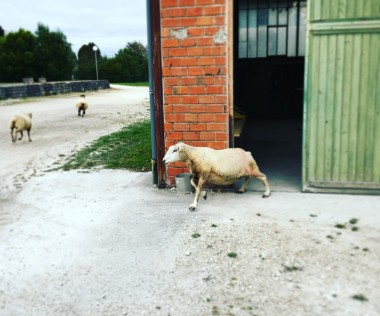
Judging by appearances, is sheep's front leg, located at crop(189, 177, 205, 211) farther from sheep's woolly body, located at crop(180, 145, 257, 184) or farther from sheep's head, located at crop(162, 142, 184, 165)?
sheep's head, located at crop(162, 142, 184, 165)

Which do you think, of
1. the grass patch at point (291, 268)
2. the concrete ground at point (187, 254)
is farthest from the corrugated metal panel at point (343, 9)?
the grass patch at point (291, 268)

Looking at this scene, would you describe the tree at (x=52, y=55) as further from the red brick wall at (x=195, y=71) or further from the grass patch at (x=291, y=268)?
the grass patch at (x=291, y=268)

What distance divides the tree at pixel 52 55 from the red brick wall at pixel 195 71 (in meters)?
50.7

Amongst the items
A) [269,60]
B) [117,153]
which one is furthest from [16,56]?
[117,153]

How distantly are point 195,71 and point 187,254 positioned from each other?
2652mm

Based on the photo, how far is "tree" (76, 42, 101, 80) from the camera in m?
63.7

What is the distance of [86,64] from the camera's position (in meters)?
67.3

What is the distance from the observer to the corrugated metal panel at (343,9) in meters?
5.10

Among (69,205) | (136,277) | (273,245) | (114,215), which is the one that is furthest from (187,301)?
(69,205)

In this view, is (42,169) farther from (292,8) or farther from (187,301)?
(292,8)

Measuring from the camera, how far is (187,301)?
327 centimetres

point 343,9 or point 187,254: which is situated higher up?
point 343,9

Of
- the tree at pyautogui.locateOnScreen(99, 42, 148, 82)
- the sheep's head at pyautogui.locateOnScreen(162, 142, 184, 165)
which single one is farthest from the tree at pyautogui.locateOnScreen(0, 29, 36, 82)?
the sheep's head at pyautogui.locateOnScreen(162, 142, 184, 165)

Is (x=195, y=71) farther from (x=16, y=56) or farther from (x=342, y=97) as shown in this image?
(x=16, y=56)
